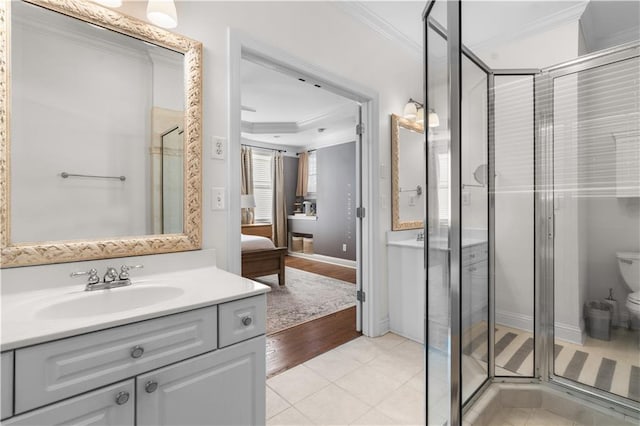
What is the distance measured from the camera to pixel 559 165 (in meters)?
1.56

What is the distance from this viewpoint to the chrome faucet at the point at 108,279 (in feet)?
3.94

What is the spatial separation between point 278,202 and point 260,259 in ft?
9.08

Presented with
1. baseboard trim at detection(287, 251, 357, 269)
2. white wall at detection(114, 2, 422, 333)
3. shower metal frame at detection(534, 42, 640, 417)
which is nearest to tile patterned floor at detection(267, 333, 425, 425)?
white wall at detection(114, 2, 422, 333)

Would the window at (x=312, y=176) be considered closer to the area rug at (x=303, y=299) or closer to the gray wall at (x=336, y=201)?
the gray wall at (x=336, y=201)

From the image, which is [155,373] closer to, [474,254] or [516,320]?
[474,254]

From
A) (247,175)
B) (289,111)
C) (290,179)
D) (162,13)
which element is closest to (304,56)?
(162,13)

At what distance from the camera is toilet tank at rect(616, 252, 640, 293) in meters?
1.32

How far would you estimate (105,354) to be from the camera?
0.88 metres

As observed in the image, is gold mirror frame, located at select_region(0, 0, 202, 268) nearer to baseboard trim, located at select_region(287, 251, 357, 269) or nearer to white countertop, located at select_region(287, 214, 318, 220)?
baseboard trim, located at select_region(287, 251, 357, 269)

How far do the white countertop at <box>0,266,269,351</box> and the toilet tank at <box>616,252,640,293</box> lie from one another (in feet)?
5.30

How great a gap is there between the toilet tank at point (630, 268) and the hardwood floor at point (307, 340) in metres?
1.82

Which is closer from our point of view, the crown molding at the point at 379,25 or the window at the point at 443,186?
the window at the point at 443,186

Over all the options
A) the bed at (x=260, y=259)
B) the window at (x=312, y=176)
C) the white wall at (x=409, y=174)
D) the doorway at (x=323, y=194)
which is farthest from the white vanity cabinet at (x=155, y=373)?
the window at (x=312, y=176)

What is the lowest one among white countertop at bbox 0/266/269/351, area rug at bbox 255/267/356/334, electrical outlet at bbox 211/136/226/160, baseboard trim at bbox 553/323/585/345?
area rug at bbox 255/267/356/334
